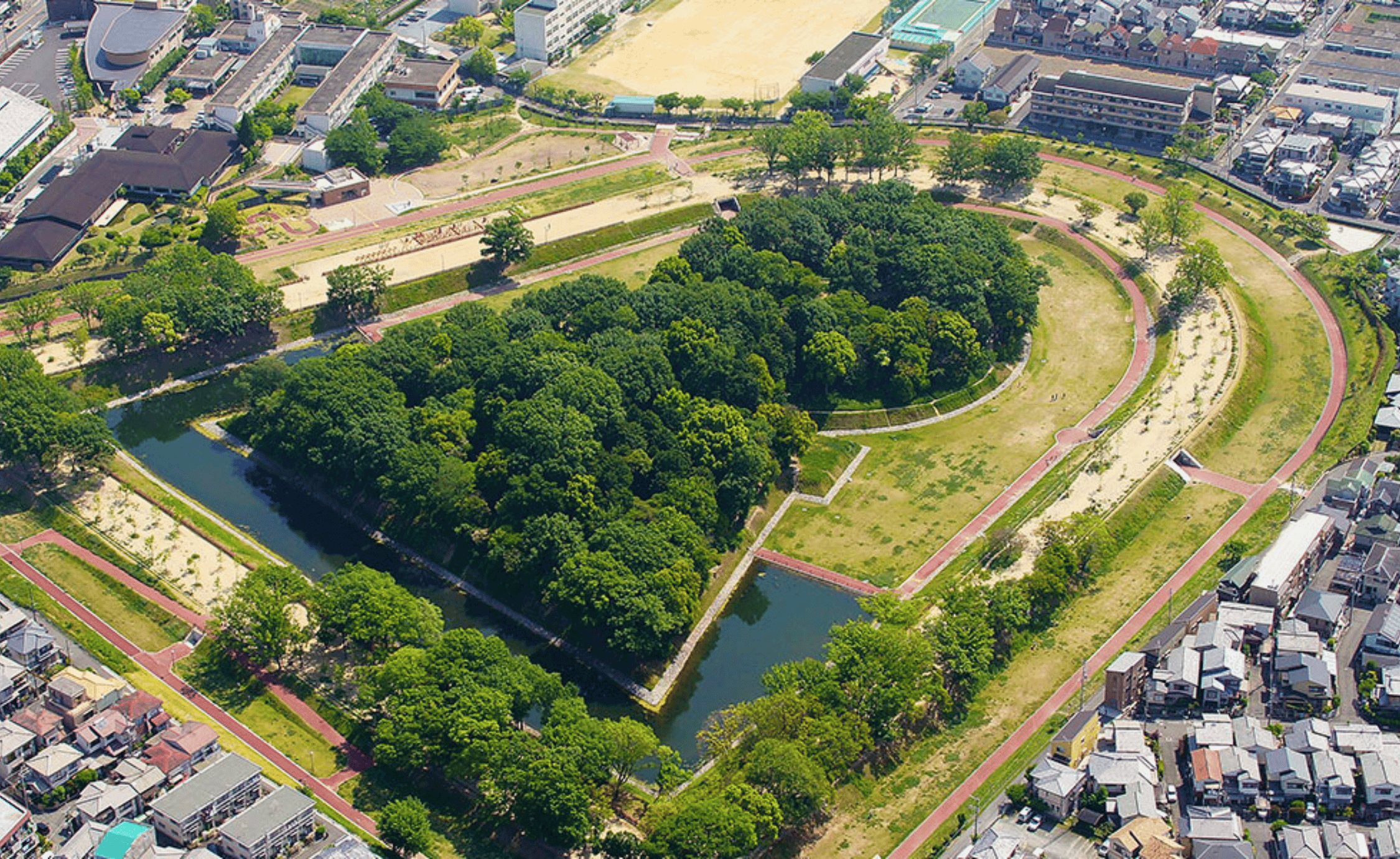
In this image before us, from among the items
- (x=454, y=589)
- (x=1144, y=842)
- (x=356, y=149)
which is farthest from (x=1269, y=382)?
(x=356, y=149)

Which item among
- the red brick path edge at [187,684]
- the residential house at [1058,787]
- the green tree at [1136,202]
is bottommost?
the red brick path edge at [187,684]

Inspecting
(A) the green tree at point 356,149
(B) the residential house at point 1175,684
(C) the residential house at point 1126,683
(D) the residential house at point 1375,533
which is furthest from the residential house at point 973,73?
(C) the residential house at point 1126,683

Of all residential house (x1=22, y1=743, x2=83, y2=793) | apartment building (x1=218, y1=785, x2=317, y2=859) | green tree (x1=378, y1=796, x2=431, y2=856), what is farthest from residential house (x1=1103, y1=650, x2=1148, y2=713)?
residential house (x1=22, y1=743, x2=83, y2=793)

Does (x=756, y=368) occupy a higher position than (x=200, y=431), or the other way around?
(x=756, y=368)

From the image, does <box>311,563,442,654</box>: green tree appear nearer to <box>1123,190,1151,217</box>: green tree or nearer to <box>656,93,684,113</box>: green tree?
<box>1123,190,1151,217</box>: green tree

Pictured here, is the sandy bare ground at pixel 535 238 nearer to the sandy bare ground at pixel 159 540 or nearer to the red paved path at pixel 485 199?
the red paved path at pixel 485 199

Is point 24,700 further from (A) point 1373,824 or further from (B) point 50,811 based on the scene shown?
Answer: (A) point 1373,824

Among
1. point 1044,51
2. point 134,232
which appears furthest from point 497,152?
point 1044,51
